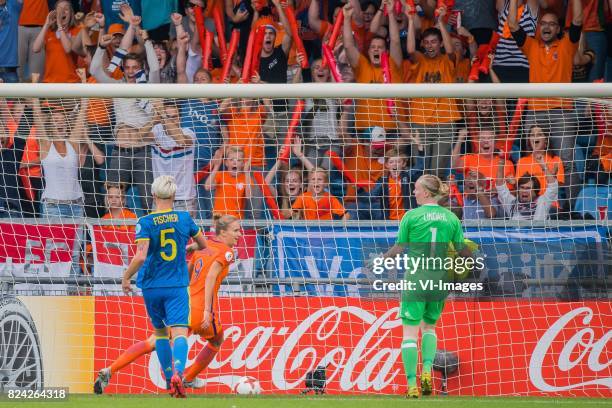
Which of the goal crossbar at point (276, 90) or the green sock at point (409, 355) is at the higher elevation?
the goal crossbar at point (276, 90)

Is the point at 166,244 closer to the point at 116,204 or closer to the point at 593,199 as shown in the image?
the point at 116,204

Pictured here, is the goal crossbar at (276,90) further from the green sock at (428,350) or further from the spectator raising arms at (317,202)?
the green sock at (428,350)

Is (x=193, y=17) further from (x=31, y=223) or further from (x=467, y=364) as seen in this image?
(x=467, y=364)

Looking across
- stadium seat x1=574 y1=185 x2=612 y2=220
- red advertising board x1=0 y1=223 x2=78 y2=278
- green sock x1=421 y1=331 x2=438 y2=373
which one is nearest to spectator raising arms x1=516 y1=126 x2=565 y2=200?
stadium seat x1=574 y1=185 x2=612 y2=220

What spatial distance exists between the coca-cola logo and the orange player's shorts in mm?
679

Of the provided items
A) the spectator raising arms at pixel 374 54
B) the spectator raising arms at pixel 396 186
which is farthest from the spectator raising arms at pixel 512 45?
the spectator raising arms at pixel 396 186

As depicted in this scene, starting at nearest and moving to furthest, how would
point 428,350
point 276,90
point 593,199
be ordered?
point 428,350, point 276,90, point 593,199

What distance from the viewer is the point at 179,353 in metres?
8.56

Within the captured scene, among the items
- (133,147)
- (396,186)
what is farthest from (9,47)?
(396,186)

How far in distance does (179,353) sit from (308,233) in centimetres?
209

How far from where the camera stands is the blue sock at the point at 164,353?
8.65m

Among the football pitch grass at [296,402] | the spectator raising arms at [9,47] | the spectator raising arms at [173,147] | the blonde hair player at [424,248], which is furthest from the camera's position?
the spectator raising arms at [9,47]

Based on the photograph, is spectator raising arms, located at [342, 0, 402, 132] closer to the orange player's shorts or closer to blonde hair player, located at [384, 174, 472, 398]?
blonde hair player, located at [384, 174, 472, 398]

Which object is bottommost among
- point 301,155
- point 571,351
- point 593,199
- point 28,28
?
point 571,351
